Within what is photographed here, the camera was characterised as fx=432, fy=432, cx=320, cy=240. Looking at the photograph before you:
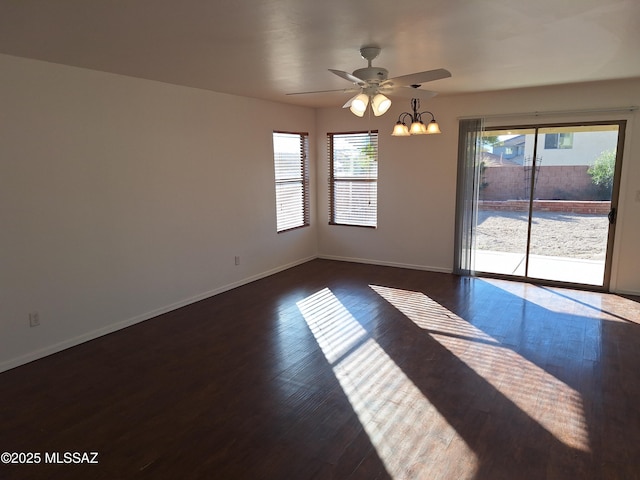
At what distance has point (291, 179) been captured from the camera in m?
6.64

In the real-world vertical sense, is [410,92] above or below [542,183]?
above

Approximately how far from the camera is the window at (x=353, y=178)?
6.73 m

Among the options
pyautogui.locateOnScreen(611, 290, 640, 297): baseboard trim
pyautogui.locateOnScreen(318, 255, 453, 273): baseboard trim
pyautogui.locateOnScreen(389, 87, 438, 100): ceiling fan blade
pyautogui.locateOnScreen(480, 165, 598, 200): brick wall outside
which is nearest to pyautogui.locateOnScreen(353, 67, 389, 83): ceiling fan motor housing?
pyautogui.locateOnScreen(389, 87, 438, 100): ceiling fan blade

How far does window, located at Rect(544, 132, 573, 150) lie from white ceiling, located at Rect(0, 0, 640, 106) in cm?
107

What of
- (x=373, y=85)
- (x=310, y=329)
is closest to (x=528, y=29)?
(x=373, y=85)

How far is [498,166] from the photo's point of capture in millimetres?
5828

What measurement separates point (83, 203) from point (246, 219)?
7.32ft

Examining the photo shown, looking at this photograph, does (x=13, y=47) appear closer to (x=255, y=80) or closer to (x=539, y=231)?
(x=255, y=80)

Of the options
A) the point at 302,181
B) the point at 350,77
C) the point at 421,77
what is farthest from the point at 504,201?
the point at 350,77

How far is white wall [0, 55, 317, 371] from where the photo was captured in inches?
136

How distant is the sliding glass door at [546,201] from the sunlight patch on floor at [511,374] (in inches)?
69.6

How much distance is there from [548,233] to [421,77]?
375 centimetres

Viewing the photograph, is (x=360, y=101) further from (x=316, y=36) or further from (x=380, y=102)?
(x=316, y=36)

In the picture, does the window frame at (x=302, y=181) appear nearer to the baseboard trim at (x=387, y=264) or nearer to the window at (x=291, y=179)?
the window at (x=291, y=179)
